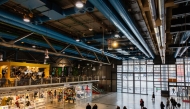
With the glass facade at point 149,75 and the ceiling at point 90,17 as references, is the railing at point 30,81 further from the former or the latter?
the glass facade at point 149,75

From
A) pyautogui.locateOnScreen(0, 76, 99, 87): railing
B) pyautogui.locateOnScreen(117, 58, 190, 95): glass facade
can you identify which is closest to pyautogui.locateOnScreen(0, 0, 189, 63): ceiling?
pyautogui.locateOnScreen(0, 76, 99, 87): railing

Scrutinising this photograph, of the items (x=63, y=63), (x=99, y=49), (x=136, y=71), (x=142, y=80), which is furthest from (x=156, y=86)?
(x=63, y=63)

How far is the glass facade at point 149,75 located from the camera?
21312 millimetres

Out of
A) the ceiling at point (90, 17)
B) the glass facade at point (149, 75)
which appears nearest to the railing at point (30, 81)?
the ceiling at point (90, 17)

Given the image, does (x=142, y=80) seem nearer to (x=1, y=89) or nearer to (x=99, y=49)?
(x=99, y=49)

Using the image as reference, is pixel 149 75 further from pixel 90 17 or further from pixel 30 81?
pixel 90 17

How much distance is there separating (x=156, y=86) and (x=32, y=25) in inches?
839

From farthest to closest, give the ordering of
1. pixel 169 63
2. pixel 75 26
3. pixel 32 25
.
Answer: pixel 169 63 < pixel 75 26 < pixel 32 25

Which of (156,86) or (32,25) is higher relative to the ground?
(32,25)

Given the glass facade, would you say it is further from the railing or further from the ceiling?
the ceiling

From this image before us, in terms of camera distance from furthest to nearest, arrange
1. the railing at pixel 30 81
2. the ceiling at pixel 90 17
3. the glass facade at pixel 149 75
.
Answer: the glass facade at pixel 149 75 → the railing at pixel 30 81 → the ceiling at pixel 90 17

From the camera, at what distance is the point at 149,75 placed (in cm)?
2384

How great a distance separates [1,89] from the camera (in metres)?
10.3

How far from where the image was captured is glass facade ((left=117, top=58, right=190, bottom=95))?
21312 millimetres
